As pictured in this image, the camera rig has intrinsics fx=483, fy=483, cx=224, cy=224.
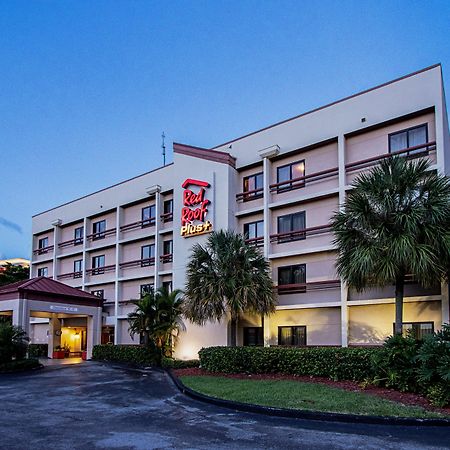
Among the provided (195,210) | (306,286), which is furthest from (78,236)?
(306,286)

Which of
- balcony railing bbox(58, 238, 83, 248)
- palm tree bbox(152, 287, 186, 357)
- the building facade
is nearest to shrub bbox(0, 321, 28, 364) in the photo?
palm tree bbox(152, 287, 186, 357)

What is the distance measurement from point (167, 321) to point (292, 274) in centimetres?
711

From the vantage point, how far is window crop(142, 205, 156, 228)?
32062mm

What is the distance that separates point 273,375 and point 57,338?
75.4ft

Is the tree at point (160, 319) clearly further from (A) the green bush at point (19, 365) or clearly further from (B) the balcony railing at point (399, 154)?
(B) the balcony railing at point (399, 154)

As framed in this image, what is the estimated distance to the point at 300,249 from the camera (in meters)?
23.1

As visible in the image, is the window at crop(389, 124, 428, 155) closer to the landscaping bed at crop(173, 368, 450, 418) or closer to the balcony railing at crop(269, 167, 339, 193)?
the balcony railing at crop(269, 167, 339, 193)

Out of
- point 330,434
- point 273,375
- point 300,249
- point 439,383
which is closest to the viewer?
point 330,434

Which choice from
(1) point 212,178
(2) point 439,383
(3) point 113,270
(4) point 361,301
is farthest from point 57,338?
(2) point 439,383

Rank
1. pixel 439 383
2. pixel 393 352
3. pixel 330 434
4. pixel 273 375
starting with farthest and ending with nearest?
1. pixel 273 375
2. pixel 393 352
3. pixel 439 383
4. pixel 330 434

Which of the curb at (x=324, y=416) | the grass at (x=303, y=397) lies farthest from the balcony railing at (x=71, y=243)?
the curb at (x=324, y=416)

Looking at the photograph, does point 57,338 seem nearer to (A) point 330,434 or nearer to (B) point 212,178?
(B) point 212,178

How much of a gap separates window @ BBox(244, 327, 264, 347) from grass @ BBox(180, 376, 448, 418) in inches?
277

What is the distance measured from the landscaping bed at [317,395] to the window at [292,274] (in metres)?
6.19
